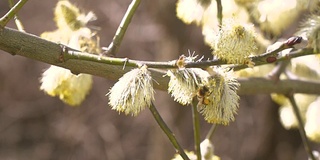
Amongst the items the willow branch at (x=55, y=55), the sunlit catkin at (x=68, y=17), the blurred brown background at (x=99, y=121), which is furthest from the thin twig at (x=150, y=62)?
the blurred brown background at (x=99, y=121)

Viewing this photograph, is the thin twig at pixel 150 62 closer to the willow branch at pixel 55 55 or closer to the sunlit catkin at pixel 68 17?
the willow branch at pixel 55 55

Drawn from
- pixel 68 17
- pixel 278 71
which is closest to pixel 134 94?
pixel 68 17

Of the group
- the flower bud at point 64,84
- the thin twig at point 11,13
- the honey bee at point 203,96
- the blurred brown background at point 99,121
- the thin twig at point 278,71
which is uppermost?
the thin twig at point 11,13

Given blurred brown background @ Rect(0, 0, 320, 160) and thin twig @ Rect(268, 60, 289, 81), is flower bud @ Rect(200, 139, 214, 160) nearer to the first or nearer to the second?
thin twig @ Rect(268, 60, 289, 81)

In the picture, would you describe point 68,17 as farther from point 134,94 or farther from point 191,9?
point 134,94

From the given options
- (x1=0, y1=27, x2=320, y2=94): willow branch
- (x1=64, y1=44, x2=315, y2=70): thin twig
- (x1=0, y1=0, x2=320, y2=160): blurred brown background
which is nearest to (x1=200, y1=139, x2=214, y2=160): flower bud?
(x1=0, y1=27, x2=320, y2=94): willow branch

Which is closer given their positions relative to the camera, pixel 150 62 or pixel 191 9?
pixel 150 62
